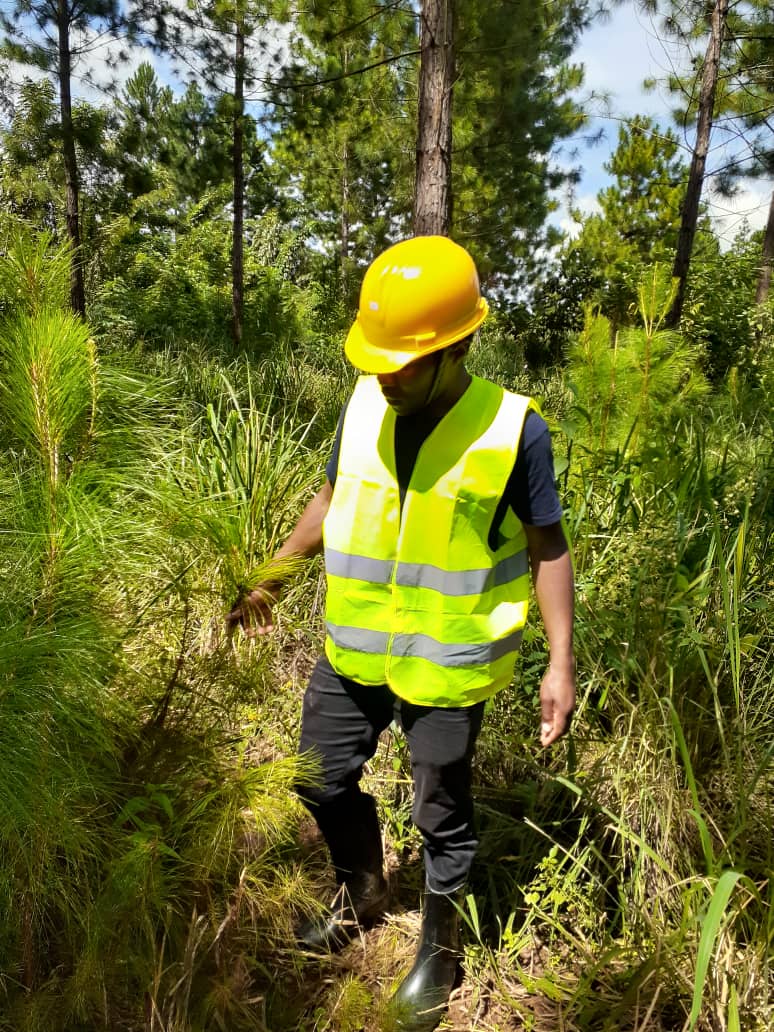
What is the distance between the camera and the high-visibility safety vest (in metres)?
1.41

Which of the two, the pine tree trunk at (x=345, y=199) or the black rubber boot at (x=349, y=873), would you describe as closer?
the black rubber boot at (x=349, y=873)

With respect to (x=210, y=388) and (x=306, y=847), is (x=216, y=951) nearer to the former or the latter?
(x=306, y=847)

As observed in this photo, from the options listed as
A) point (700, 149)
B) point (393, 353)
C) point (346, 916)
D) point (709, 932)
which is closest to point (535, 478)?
point (393, 353)

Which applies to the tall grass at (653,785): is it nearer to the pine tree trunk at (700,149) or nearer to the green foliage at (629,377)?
the green foliage at (629,377)

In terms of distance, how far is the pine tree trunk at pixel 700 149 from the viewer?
7.46 m

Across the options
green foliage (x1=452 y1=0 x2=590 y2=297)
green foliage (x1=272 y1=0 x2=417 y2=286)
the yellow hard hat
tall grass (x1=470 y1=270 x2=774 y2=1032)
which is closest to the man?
the yellow hard hat

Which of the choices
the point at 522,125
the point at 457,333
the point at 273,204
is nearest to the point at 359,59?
the point at 522,125

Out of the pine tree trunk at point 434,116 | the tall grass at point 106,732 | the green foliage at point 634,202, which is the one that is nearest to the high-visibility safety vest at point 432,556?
the tall grass at point 106,732

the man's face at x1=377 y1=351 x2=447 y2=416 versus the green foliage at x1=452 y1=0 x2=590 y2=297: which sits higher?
the green foliage at x1=452 y1=0 x2=590 y2=297

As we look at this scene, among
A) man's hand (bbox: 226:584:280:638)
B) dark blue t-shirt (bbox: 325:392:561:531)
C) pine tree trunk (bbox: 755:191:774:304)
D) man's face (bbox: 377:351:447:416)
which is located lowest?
man's hand (bbox: 226:584:280:638)

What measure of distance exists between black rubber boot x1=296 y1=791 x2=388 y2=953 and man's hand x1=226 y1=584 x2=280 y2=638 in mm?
504

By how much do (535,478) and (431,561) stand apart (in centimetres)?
28

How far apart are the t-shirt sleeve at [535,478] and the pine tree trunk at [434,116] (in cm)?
281

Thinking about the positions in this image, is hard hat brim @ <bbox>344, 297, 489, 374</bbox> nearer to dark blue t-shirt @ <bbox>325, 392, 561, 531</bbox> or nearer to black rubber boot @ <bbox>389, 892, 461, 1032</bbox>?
dark blue t-shirt @ <bbox>325, 392, 561, 531</bbox>
